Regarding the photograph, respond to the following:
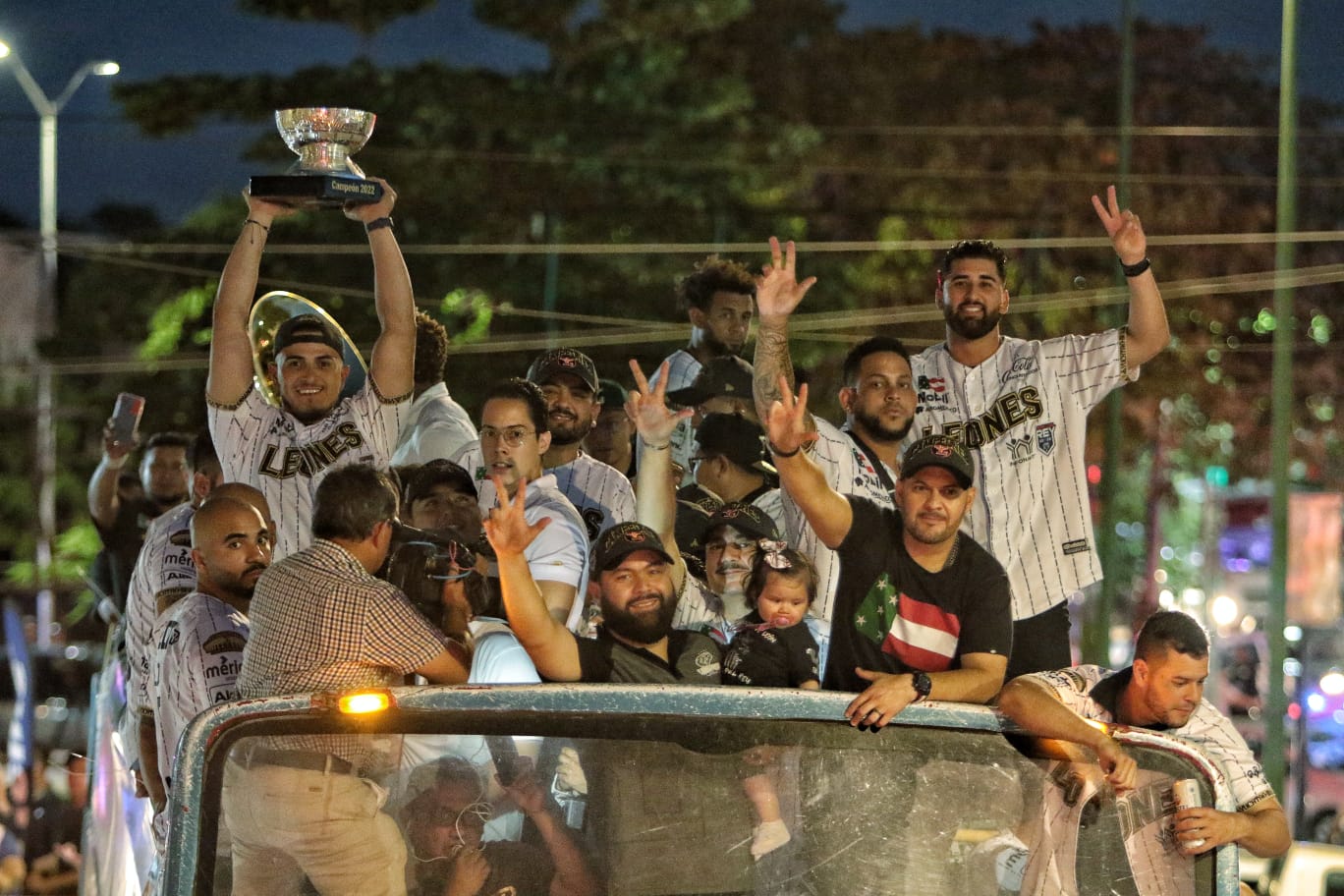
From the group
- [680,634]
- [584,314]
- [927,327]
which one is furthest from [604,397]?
[927,327]

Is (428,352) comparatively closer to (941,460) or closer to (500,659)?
(500,659)

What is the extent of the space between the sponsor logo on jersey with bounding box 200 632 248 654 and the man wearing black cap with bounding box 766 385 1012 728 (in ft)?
4.85

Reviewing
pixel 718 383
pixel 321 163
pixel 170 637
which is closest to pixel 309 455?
pixel 321 163

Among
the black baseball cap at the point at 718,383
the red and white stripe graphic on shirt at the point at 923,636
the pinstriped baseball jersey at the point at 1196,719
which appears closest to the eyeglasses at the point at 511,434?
the black baseball cap at the point at 718,383

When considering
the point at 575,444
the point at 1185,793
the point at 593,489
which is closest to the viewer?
the point at 1185,793

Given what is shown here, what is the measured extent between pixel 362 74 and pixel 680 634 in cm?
2036

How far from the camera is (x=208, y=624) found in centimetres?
486

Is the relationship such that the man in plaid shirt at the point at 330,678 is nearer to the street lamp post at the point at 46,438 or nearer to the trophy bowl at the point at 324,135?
the trophy bowl at the point at 324,135

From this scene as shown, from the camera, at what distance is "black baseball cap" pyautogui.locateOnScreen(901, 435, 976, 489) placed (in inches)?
194

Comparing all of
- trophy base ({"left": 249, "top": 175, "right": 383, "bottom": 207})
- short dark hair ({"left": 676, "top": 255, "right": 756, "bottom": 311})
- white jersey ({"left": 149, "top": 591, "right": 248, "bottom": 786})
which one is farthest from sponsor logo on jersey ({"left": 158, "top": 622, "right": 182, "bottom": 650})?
short dark hair ({"left": 676, "top": 255, "right": 756, "bottom": 311})

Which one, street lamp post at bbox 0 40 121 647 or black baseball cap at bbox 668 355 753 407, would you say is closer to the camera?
black baseball cap at bbox 668 355 753 407

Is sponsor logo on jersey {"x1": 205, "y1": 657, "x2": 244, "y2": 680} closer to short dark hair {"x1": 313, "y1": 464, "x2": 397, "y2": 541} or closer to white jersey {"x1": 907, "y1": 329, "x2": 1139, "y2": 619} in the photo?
short dark hair {"x1": 313, "y1": 464, "x2": 397, "y2": 541}

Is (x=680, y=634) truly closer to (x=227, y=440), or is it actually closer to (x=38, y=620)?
(x=227, y=440)

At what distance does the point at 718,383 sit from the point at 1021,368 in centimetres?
168
